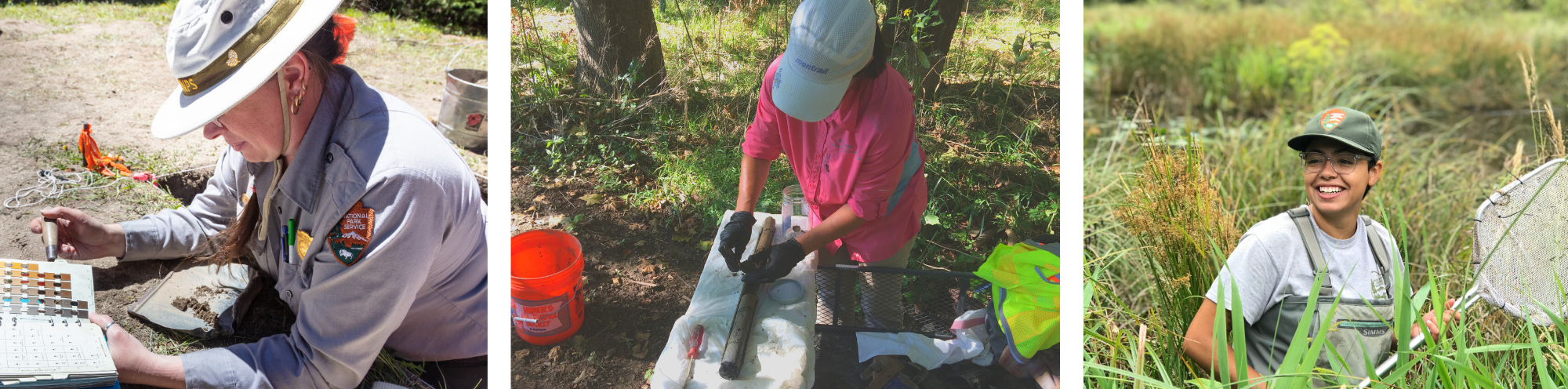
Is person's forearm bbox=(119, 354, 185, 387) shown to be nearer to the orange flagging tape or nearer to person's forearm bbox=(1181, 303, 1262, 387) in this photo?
the orange flagging tape

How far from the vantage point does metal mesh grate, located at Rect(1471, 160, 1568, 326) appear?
1.89 meters

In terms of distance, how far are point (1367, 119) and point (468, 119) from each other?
3.24 m

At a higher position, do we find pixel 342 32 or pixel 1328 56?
pixel 342 32

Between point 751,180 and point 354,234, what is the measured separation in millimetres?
911

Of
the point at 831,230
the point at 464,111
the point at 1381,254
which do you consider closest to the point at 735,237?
the point at 831,230

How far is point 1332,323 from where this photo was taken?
1.75 meters

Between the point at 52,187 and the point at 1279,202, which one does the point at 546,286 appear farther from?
the point at 1279,202

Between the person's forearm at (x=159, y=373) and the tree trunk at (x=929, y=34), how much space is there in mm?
1851

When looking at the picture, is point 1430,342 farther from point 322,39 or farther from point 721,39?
point 322,39

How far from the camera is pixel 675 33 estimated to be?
66.1 inches

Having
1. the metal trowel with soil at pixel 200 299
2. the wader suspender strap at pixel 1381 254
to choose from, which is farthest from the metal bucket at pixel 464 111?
the wader suspender strap at pixel 1381 254

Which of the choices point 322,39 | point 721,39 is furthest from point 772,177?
point 322,39

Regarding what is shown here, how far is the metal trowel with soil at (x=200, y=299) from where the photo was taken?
2.39 m

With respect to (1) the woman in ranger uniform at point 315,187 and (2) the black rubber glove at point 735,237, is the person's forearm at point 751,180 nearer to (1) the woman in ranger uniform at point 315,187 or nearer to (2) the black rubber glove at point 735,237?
(2) the black rubber glove at point 735,237
